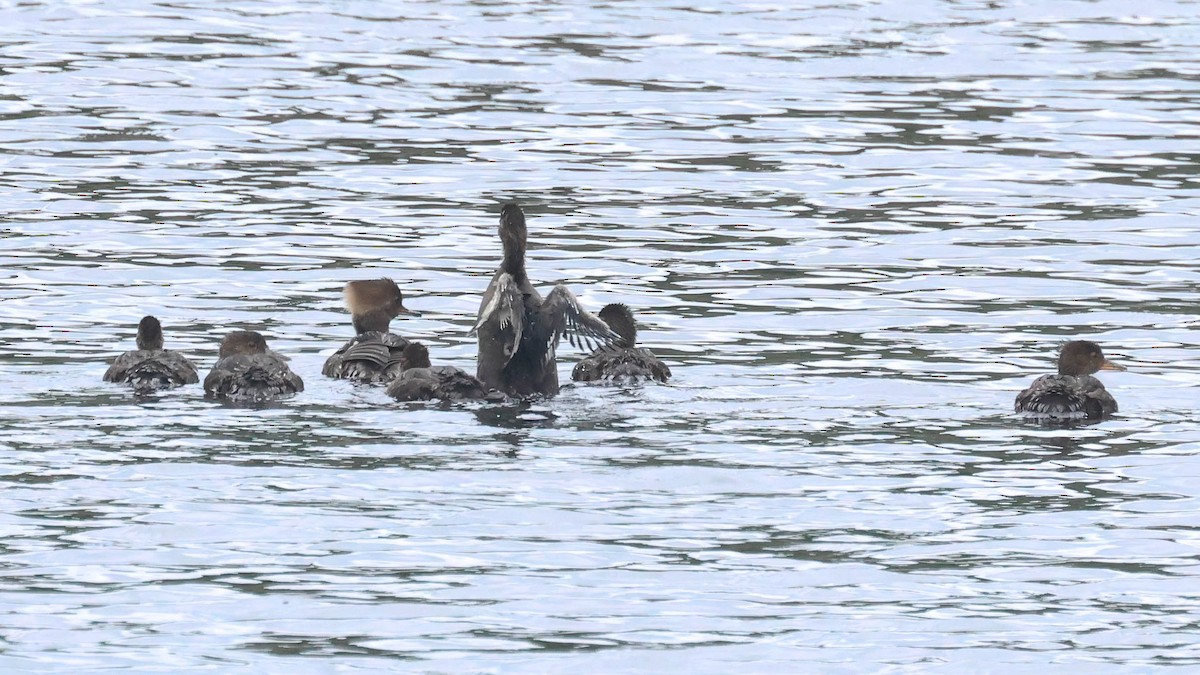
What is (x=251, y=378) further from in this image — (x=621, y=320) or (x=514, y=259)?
(x=621, y=320)

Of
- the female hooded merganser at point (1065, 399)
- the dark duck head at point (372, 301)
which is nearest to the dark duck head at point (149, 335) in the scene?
the dark duck head at point (372, 301)

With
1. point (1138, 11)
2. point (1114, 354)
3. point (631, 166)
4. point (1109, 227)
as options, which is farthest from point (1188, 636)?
point (1138, 11)

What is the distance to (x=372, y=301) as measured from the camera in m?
14.6

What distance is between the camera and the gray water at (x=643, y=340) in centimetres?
879

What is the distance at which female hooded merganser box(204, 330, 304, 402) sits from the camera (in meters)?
12.7

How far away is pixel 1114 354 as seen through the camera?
14.5 m

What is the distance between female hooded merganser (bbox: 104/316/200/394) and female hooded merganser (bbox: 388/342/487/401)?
1236 millimetres

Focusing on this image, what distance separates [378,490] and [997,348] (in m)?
5.55

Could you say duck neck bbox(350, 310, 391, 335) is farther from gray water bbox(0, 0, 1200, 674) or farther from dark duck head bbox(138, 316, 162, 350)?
dark duck head bbox(138, 316, 162, 350)

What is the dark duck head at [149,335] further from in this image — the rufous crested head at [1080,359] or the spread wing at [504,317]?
the rufous crested head at [1080,359]

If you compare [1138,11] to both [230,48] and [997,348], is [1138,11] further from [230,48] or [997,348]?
[997,348]

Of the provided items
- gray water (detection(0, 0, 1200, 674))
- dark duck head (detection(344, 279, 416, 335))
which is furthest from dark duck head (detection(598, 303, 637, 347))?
dark duck head (detection(344, 279, 416, 335))

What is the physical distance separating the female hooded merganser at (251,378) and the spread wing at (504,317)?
110 centimetres

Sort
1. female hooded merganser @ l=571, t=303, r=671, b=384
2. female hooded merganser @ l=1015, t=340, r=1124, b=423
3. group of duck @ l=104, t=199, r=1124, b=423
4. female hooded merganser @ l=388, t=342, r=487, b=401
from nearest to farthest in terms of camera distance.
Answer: female hooded merganser @ l=1015, t=340, r=1124, b=423 < group of duck @ l=104, t=199, r=1124, b=423 < female hooded merganser @ l=388, t=342, r=487, b=401 < female hooded merganser @ l=571, t=303, r=671, b=384
